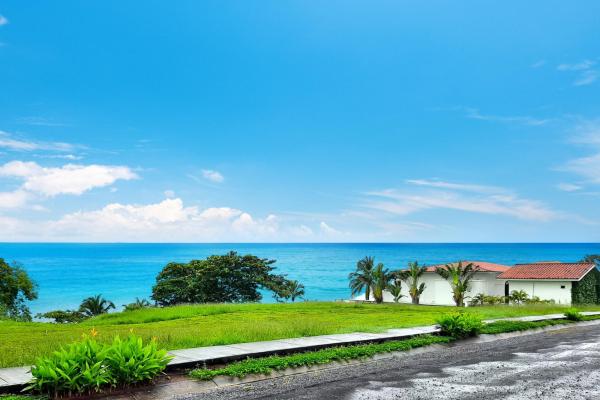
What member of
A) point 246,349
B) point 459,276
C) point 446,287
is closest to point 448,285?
point 446,287

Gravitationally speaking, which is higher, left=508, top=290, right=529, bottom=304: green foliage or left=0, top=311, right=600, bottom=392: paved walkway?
left=0, top=311, right=600, bottom=392: paved walkway

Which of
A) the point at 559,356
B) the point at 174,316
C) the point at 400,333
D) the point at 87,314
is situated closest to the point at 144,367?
the point at 400,333

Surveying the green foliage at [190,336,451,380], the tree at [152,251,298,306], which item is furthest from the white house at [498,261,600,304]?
the green foliage at [190,336,451,380]

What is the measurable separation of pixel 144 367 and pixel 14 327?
16.7 metres

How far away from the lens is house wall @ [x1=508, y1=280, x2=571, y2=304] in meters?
43.3

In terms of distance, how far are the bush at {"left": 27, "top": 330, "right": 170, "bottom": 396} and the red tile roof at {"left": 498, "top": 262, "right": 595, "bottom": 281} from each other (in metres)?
41.8

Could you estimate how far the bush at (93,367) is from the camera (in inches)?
352

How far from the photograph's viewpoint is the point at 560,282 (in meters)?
43.9

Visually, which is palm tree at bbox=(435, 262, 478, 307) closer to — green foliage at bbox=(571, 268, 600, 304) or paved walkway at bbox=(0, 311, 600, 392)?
green foliage at bbox=(571, 268, 600, 304)

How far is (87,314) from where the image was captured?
60156 millimetres

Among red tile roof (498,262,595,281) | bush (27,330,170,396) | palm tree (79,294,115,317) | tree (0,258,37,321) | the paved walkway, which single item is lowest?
palm tree (79,294,115,317)

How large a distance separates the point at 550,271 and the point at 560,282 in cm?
188

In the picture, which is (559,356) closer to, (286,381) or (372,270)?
(286,381)

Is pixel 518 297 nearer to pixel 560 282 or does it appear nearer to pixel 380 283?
pixel 560 282
